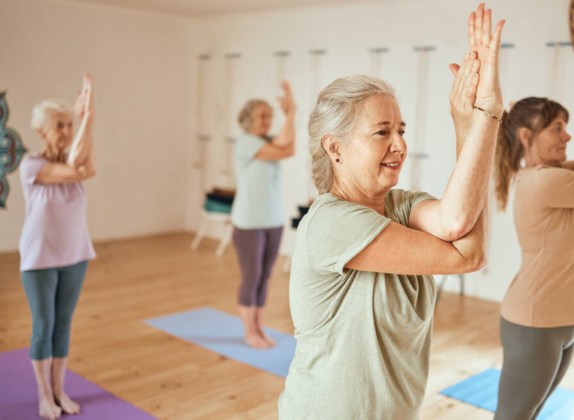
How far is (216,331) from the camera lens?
4.36 metres

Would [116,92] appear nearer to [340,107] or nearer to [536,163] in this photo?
[536,163]

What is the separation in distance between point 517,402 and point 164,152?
248 inches

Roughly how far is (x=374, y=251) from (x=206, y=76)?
6901mm

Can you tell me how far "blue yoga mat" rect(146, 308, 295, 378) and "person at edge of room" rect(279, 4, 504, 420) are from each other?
2.42m

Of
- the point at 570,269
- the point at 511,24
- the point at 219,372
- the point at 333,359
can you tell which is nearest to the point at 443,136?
the point at 511,24

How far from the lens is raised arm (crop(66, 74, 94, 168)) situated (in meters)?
2.86

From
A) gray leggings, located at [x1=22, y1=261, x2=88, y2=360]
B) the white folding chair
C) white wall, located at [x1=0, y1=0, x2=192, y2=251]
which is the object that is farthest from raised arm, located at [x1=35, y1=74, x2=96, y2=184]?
white wall, located at [x1=0, y1=0, x2=192, y2=251]

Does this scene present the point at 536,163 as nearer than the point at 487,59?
No

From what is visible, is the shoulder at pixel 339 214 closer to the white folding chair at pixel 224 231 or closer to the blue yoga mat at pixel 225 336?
the blue yoga mat at pixel 225 336

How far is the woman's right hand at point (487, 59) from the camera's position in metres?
1.13

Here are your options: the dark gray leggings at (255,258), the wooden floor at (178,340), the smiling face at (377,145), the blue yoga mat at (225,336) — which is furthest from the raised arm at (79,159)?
the smiling face at (377,145)

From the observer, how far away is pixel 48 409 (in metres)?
2.99

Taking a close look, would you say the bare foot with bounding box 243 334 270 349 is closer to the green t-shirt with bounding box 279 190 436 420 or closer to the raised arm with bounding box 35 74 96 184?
the raised arm with bounding box 35 74 96 184

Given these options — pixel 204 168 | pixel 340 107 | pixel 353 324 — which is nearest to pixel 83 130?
pixel 340 107
